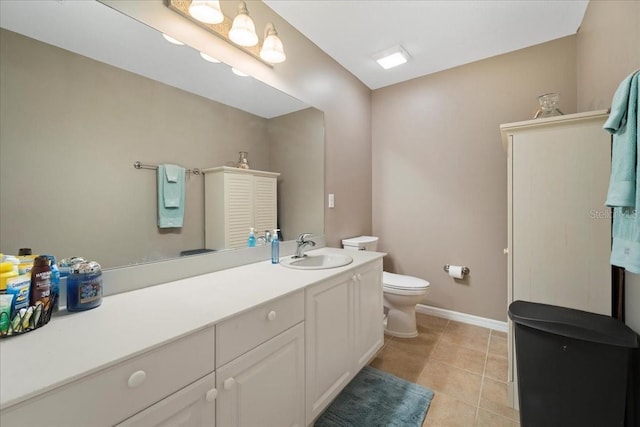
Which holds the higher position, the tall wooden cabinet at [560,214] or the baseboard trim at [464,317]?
the tall wooden cabinet at [560,214]

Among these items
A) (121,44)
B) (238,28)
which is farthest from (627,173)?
(121,44)

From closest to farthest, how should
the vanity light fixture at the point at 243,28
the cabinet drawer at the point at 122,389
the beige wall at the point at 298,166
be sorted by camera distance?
1. the cabinet drawer at the point at 122,389
2. the vanity light fixture at the point at 243,28
3. the beige wall at the point at 298,166

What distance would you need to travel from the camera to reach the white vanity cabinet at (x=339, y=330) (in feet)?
4.05

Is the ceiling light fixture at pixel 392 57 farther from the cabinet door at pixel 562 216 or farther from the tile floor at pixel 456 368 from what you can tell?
the tile floor at pixel 456 368

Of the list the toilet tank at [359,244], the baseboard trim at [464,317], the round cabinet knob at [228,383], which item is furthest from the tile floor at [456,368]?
the round cabinet knob at [228,383]

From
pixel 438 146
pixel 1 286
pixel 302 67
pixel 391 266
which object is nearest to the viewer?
pixel 1 286

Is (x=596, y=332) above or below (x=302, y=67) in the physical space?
below

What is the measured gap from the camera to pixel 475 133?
245 cm

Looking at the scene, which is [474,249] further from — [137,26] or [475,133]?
[137,26]

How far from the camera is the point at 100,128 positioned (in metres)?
1.04

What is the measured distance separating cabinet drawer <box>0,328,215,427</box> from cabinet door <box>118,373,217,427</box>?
0.05 ft

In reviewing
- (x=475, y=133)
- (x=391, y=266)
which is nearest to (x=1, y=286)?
(x=391, y=266)

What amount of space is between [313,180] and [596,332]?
178 cm

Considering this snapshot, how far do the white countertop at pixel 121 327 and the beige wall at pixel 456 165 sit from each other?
1.81 metres
